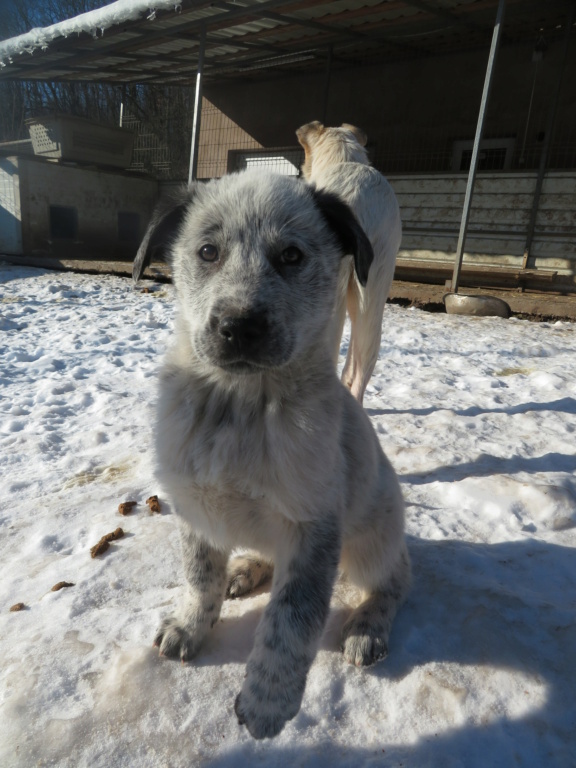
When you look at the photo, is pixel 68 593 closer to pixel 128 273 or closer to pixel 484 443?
pixel 484 443

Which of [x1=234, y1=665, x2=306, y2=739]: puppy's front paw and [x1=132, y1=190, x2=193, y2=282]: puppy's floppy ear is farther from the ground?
[x1=132, y1=190, x2=193, y2=282]: puppy's floppy ear

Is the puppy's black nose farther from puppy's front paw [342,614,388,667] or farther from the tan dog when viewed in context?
the tan dog

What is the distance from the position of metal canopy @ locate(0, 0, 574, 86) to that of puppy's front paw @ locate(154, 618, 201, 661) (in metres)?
8.42

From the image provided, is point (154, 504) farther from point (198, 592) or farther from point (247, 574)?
point (198, 592)

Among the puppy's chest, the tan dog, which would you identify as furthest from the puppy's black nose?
the tan dog

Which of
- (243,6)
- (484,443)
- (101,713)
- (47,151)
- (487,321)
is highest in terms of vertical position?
(243,6)

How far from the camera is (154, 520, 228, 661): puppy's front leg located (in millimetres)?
1797

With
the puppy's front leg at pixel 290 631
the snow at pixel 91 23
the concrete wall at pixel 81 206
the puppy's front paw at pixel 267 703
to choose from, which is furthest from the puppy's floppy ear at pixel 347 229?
the concrete wall at pixel 81 206

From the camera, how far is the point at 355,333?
339cm

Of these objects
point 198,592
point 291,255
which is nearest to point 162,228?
point 291,255

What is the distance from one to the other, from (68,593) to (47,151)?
12.7 meters

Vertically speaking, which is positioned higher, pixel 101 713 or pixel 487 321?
pixel 487 321

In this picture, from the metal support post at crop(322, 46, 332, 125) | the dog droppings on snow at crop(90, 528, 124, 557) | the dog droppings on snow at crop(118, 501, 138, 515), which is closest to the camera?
the dog droppings on snow at crop(90, 528, 124, 557)

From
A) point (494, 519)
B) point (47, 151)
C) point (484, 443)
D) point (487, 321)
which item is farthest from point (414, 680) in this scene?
point (47, 151)
